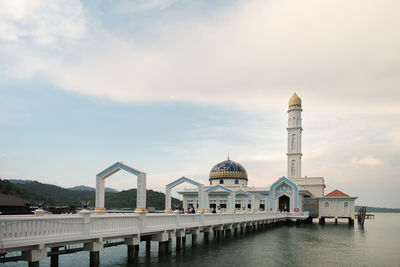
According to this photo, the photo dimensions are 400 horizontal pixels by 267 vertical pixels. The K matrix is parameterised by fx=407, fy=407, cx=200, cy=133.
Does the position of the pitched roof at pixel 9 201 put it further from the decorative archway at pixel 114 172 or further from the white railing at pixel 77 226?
the decorative archway at pixel 114 172

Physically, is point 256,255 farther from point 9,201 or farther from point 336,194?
point 336,194

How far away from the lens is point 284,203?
6906 centimetres

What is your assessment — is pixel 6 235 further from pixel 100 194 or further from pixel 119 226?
pixel 100 194

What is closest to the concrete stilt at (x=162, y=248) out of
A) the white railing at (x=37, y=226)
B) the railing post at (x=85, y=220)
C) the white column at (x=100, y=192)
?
the white column at (x=100, y=192)

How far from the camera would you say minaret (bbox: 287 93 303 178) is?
7606cm

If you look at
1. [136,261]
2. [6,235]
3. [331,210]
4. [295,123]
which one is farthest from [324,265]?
[295,123]

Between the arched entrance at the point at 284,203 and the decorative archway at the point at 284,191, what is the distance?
4.24ft

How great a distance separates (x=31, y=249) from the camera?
528 inches

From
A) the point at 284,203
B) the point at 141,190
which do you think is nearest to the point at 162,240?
the point at 141,190

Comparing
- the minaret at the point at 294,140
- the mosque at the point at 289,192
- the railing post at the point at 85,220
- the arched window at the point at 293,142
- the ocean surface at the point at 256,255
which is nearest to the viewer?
the railing post at the point at 85,220

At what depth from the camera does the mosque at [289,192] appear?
67000mm

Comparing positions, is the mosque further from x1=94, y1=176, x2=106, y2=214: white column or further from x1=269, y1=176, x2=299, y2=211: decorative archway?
x1=94, y1=176, x2=106, y2=214: white column

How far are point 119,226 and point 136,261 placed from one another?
3.94m

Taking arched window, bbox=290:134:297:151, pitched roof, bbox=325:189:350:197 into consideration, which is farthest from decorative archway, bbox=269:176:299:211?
arched window, bbox=290:134:297:151
